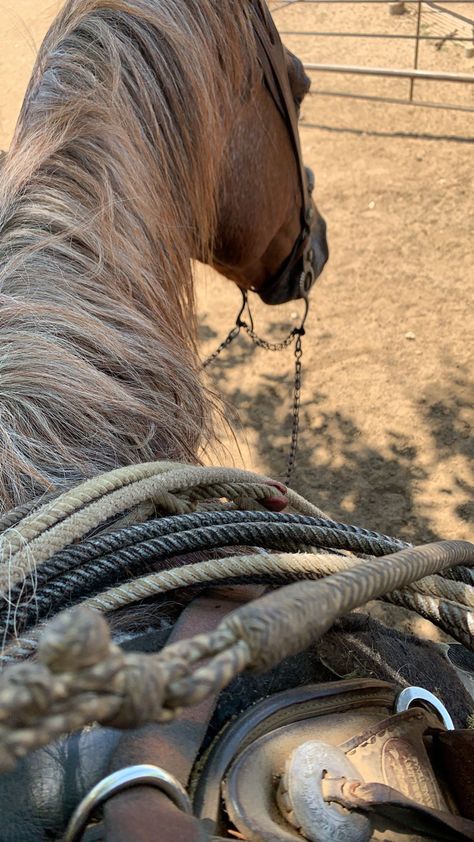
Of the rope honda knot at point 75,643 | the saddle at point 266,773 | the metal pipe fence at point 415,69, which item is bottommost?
the saddle at point 266,773

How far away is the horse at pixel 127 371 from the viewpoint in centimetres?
59

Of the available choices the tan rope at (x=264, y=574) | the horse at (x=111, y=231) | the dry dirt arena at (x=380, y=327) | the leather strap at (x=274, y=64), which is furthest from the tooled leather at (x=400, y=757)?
the dry dirt arena at (x=380, y=327)

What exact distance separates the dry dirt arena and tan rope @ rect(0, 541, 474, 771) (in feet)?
6.11

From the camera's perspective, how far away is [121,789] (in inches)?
21.1

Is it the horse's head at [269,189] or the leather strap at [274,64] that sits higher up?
the leather strap at [274,64]

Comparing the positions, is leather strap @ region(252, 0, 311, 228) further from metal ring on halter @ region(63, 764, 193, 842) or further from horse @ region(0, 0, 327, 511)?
metal ring on halter @ region(63, 764, 193, 842)

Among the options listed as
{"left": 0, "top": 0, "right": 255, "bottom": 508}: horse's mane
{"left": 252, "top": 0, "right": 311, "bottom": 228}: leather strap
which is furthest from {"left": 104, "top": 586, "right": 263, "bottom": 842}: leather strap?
{"left": 252, "top": 0, "right": 311, "bottom": 228}: leather strap

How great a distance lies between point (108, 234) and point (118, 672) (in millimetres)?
845

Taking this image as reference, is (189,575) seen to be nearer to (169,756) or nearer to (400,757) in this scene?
(169,756)

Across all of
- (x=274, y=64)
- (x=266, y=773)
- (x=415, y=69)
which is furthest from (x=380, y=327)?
(x=266, y=773)

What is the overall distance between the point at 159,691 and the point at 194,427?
698mm

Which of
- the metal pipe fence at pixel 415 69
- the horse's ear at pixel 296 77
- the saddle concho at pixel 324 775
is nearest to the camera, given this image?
the saddle concho at pixel 324 775

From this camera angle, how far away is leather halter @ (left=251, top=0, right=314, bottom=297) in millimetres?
1526

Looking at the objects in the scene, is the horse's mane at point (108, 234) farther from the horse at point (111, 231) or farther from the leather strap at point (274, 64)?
the leather strap at point (274, 64)
